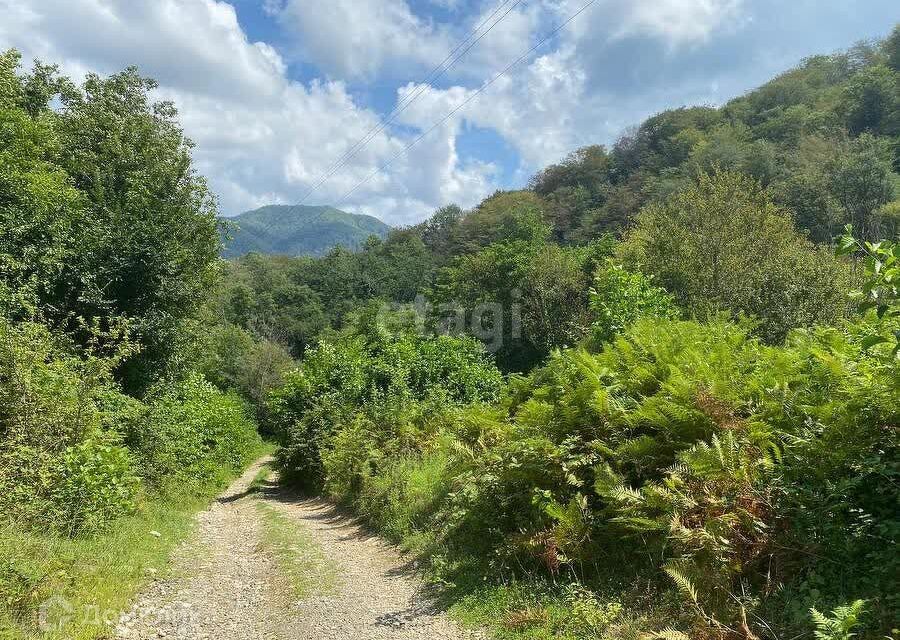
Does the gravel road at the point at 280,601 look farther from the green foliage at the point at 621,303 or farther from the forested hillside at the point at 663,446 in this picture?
the green foliage at the point at 621,303

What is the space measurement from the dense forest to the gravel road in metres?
0.56

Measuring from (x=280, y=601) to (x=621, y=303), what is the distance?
8.69 metres

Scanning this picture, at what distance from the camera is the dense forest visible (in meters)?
4.28

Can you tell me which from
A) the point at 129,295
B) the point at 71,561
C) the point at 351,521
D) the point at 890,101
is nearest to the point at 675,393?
the point at 71,561

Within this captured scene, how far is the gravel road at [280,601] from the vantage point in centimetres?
628

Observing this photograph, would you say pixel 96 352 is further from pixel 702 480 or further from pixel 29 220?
pixel 702 480

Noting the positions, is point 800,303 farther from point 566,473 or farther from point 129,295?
point 129,295

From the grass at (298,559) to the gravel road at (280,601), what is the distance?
0.10 meters

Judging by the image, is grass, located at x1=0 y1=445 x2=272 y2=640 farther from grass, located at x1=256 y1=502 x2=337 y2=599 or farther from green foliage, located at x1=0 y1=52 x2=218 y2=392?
green foliage, located at x1=0 y1=52 x2=218 y2=392

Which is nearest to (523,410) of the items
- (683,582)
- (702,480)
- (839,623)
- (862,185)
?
(702,480)

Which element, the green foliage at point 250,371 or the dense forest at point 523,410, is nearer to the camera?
the dense forest at point 523,410

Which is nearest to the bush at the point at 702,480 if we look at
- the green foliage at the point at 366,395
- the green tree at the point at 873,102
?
the green foliage at the point at 366,395

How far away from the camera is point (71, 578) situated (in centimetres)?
668

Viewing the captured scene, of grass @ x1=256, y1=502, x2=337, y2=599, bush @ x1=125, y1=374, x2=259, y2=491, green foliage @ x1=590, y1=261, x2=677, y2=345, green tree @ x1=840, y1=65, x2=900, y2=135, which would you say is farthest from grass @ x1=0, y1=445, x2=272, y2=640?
green tree @ x1=840, y1=65, x2=900, y2=135
